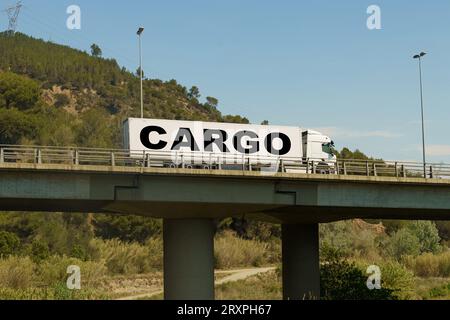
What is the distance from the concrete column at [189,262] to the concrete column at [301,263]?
878 centimetres

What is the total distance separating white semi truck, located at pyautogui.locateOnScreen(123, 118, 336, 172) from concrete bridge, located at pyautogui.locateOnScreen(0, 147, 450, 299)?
66.7 inches

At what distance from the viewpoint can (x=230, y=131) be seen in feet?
125

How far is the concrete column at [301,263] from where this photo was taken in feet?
137

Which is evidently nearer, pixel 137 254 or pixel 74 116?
pixel 137 254

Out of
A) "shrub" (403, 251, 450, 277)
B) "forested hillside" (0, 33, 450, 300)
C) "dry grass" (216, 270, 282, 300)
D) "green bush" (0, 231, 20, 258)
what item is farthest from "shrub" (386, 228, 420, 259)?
"green bush" (0, 231, 20, 258)

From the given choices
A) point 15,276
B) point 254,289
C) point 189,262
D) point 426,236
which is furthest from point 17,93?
point 189,262

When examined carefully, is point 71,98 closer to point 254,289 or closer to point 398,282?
point 254,289

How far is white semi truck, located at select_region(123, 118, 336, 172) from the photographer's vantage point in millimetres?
36531

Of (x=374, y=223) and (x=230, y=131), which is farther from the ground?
(x=230, y=131)

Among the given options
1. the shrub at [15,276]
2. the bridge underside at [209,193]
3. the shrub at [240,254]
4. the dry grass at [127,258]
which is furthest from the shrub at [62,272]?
the bridge underside at [209,193]

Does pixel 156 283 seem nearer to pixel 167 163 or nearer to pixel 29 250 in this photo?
pixel 29 250

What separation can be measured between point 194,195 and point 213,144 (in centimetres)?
575

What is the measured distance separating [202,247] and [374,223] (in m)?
92.1
